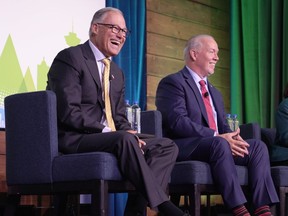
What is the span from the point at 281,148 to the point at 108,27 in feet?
5.27

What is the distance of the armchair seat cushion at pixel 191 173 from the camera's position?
3.03 meters

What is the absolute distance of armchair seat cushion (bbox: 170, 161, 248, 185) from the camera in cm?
303

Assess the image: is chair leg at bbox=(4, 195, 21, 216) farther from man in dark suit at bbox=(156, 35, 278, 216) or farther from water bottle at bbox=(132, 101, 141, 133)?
water bottle at bbox=(132, 101, 141, 133)

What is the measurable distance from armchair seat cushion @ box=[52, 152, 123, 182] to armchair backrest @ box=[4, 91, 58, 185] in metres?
0.05

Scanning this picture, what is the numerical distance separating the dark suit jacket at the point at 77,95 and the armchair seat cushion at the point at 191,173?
38 centimetres

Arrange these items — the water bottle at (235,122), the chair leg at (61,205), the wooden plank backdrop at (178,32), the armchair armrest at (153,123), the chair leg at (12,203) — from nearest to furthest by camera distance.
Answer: the chair leg at (12,203) → the chair leg at (61,205) → the armchair armrest at (153,123) → the wooden plank backdrop at (178,32) → the water bottle at (235,122)

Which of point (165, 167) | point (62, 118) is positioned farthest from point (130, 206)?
point (62, 118)

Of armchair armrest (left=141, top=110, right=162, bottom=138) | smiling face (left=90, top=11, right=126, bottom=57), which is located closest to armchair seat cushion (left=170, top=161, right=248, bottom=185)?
armchair armrest (left=141, top=110, right=162, bottom=138)

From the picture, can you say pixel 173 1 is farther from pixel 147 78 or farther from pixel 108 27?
pixel 108 27

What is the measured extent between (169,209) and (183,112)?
95 centimetres

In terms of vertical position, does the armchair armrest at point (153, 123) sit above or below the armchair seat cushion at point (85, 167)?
above

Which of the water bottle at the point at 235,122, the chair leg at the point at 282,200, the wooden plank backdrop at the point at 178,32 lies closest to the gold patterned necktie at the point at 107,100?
the chair leg at the point at 282,200

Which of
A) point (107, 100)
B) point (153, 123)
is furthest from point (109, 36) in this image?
point (153, 123)

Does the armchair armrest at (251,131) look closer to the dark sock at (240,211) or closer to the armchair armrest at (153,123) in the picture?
the armchair armrest at (153,123)
